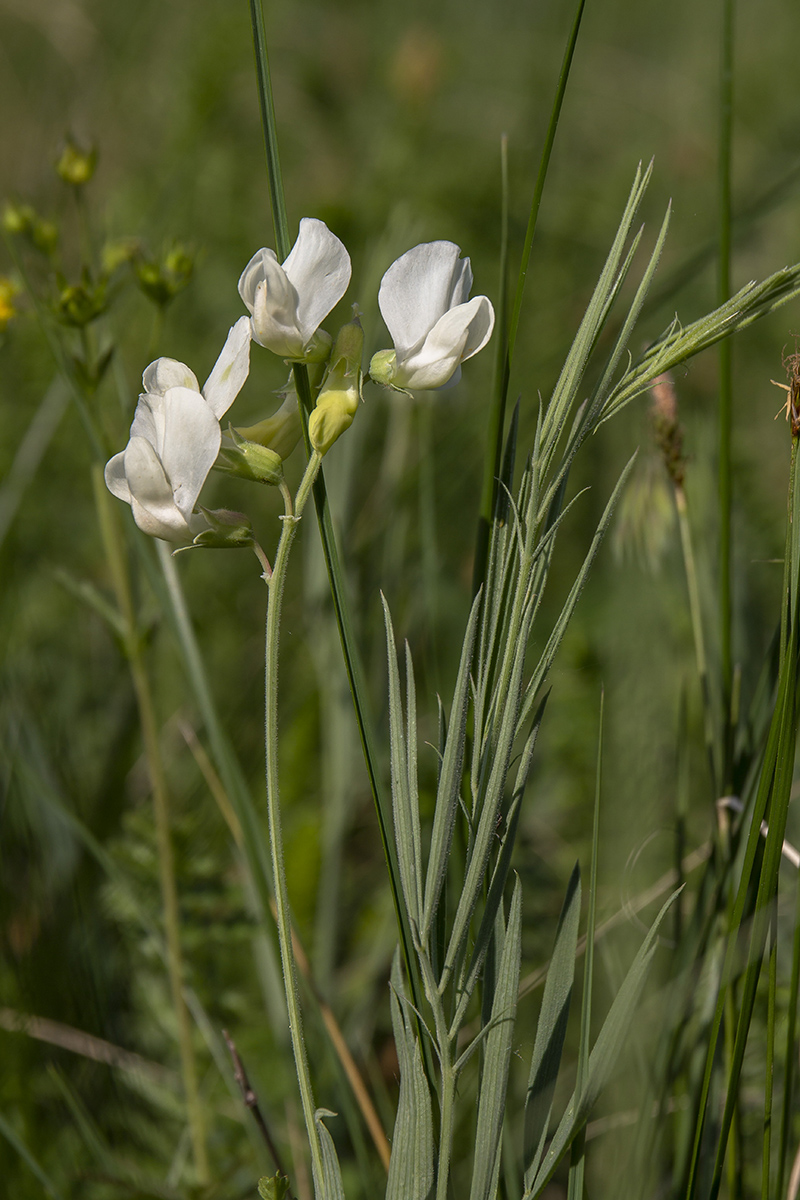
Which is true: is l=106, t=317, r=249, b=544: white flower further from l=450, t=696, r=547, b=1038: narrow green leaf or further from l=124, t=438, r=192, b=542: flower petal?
l=450, t=696, r=547, b=1038: narrow green leaf

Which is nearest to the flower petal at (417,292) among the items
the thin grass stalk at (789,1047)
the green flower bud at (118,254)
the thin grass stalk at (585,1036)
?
the thin grass stalk at (585,1036)

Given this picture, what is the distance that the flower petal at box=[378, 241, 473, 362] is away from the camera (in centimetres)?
43

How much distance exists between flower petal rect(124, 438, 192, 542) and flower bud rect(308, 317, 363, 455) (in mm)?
71

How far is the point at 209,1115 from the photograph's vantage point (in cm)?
90

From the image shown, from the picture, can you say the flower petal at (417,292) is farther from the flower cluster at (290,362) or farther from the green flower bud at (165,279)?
the green flower bud at (165,279)

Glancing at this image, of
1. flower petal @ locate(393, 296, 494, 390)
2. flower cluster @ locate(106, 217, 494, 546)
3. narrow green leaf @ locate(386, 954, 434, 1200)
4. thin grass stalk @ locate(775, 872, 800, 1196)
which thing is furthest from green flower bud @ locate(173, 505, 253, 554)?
thin grass stalk @ locate(775, 872, 800, 1196)

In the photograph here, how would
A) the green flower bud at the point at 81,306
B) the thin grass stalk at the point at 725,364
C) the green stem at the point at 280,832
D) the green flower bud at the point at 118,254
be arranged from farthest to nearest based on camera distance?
the green flower bud at the point at 118,254 → the green flower bud at the point at 81,306 → the thin grass stalk at the point at 725,364 → the green stem at the point at 280,832

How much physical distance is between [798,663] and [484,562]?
0.16 meters

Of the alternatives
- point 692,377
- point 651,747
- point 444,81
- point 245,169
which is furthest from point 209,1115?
point 444,81

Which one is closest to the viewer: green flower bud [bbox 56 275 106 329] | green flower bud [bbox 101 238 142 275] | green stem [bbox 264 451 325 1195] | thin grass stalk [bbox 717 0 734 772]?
green stem [bbox 264 451 325 1195]

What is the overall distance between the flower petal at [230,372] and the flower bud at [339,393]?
0.12ft

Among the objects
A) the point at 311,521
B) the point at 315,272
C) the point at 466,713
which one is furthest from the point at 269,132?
the point at 311,521

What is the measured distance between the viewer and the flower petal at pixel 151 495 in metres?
0.40

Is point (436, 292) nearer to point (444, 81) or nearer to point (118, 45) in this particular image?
point (444, 81)
